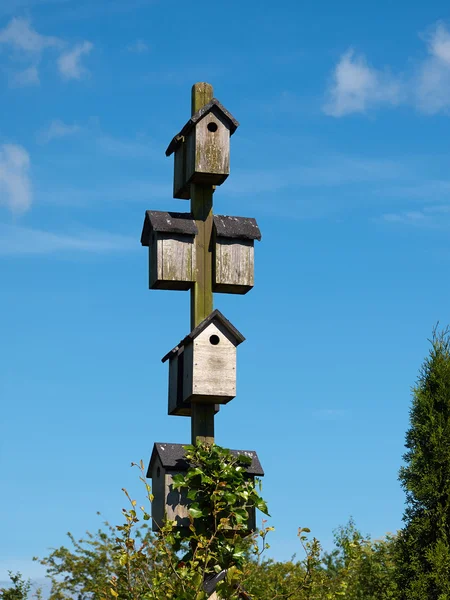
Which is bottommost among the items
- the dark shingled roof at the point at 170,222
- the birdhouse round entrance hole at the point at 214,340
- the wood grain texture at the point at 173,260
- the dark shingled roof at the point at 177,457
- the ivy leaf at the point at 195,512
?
the ivy leaf at the point at 195,512

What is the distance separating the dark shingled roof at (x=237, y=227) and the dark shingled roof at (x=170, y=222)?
0.28 m

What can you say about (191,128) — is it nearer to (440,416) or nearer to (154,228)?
(154,228)

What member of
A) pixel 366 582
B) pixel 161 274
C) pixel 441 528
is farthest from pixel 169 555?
pixel 366 582

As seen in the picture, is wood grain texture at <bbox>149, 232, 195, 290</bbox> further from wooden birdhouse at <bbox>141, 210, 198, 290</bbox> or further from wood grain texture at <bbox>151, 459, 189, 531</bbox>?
wood grain texture at <bbox>151, 459, 189, 531</bbox>

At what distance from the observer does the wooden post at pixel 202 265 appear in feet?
31.7

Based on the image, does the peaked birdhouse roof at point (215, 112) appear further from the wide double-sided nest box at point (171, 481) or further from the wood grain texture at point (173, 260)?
the wide double-sided nest box at point (171, 481)

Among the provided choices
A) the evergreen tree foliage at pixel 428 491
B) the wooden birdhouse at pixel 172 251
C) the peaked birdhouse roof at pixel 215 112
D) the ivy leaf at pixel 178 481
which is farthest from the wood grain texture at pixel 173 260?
the evergreen tree foliage at pixel 428 491

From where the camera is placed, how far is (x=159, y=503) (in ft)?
31.2

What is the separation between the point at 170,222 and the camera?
9.94 metres

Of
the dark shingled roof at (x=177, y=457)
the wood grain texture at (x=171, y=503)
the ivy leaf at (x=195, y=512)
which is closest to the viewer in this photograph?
the ivy leaf at (x=195, y=512)

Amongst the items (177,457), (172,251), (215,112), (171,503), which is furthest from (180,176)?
(171,503)

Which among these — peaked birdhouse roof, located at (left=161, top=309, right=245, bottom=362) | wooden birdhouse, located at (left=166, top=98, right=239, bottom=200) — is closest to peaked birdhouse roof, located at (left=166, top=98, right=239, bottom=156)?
wooden birdhouse, located at (left=166, top=98, right=239, bottom=200)

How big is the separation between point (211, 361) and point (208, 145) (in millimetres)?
2466

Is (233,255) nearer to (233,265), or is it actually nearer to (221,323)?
(233,265)
